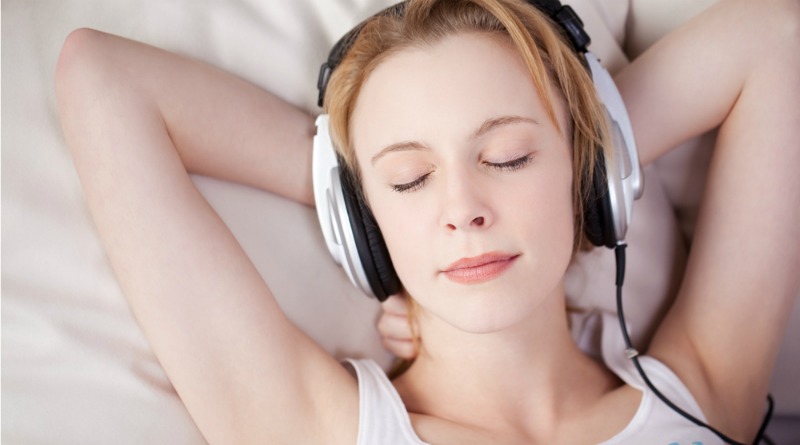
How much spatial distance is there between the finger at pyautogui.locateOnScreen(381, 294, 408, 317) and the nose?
1.27 feet

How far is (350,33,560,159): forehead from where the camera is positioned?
3.94ft

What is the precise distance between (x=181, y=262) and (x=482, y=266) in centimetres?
50

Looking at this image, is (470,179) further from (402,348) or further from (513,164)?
(402,348)

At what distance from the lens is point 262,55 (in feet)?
5.05

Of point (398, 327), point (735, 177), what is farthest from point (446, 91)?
point (735, 177)

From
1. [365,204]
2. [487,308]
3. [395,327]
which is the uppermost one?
[365,204]

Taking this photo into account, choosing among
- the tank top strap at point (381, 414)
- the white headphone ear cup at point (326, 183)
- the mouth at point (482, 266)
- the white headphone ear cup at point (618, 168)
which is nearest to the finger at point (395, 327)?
the tank top strap at point (381, 414)

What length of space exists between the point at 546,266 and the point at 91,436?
81 cm

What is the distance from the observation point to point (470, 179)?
3.90ft

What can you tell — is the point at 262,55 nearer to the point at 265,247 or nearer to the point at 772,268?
the point at 265,247

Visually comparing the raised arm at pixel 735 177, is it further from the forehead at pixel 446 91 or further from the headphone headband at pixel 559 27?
the forehead at pixel 446 91

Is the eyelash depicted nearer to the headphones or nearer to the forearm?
the headphones

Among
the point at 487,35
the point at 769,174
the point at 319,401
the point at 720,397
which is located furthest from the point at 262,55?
the point at 720,397

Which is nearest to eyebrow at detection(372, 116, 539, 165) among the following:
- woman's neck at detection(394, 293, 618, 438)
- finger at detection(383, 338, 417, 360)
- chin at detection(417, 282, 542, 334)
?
chin at detection(417, 282, 542, 334)
